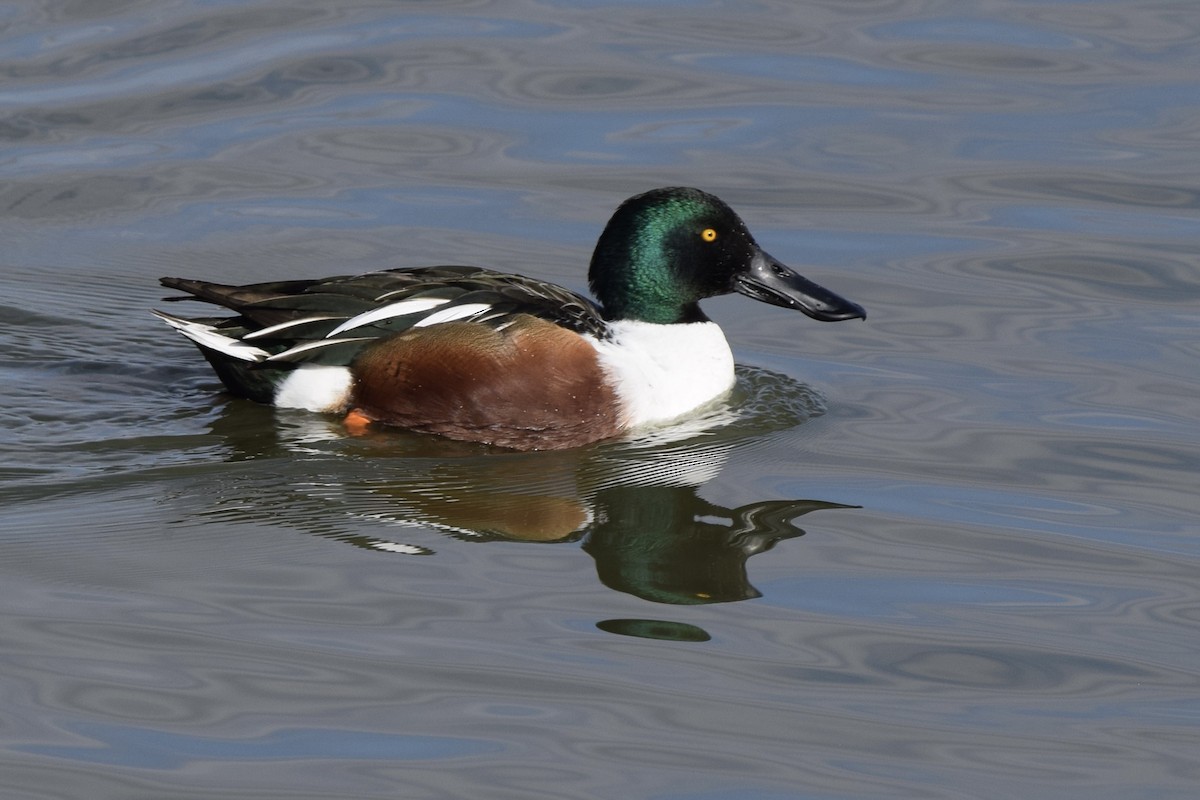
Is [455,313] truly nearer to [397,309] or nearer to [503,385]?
[397,309]

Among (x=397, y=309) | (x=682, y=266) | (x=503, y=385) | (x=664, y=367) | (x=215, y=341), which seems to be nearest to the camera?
(x=503, y=385)

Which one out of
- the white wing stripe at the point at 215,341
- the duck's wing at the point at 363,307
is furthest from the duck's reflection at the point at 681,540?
the white wing stripe at the point at 215,341

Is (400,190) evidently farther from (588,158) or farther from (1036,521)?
(1036,521)

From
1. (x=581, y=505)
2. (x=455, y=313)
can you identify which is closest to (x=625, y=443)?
(x=581, y=505)

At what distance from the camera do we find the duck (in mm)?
7555

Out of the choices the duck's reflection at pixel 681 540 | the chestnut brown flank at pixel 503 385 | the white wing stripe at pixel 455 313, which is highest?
the white wing stripe at pixel 455 313

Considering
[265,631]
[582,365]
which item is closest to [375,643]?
[265,631]

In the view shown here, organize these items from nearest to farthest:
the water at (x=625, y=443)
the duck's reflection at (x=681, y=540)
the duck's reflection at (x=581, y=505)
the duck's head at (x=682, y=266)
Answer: the water at (x=625, y=443)
the duck's reflection at (x=681, y=540)
the duck's reflection at (x=581, y=505)
the duck's head at (x=682, y=266)

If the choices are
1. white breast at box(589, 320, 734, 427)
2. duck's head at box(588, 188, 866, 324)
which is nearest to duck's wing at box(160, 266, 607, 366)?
white breast at box(589, 320, 734, 427)

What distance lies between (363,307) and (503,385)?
706mm

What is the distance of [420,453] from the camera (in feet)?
24.5

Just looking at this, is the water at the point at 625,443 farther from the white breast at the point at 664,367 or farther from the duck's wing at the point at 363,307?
the duck's wing at the point at 363,307

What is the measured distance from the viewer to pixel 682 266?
26.7 ft

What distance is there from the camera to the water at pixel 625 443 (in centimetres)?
523
